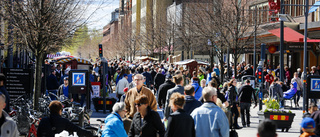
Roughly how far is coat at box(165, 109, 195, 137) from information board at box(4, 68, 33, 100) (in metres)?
11.2

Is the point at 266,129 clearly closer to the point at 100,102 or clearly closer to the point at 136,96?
the point at 136,96

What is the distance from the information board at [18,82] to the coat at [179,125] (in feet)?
36.9

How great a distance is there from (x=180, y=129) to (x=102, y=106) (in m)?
14.4

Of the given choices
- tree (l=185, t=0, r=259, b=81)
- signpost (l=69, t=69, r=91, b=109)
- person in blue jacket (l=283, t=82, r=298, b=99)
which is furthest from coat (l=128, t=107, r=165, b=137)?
tree (l=185, t=0, r=259, b=81)

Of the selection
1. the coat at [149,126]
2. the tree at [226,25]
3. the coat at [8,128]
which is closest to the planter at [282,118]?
the coat at [149,126]

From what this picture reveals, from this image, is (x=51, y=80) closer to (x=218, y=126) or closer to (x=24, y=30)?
(x=24, y=30)

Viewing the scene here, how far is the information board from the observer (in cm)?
1770

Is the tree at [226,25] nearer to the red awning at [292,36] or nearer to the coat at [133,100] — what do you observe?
the red awning at [292,36]

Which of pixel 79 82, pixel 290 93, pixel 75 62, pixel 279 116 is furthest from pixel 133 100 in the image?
pixel 75 62

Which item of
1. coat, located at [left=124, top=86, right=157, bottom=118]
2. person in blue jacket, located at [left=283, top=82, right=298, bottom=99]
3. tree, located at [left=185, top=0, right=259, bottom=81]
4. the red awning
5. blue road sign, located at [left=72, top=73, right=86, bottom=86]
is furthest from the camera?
the red awning

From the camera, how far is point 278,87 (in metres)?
22.3

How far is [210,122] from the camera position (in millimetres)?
7707

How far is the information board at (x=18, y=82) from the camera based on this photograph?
17703 mm

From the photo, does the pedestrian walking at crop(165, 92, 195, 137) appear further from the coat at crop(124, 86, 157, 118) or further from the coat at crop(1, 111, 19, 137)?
the coat at crop(124, 86, 157, 118)
